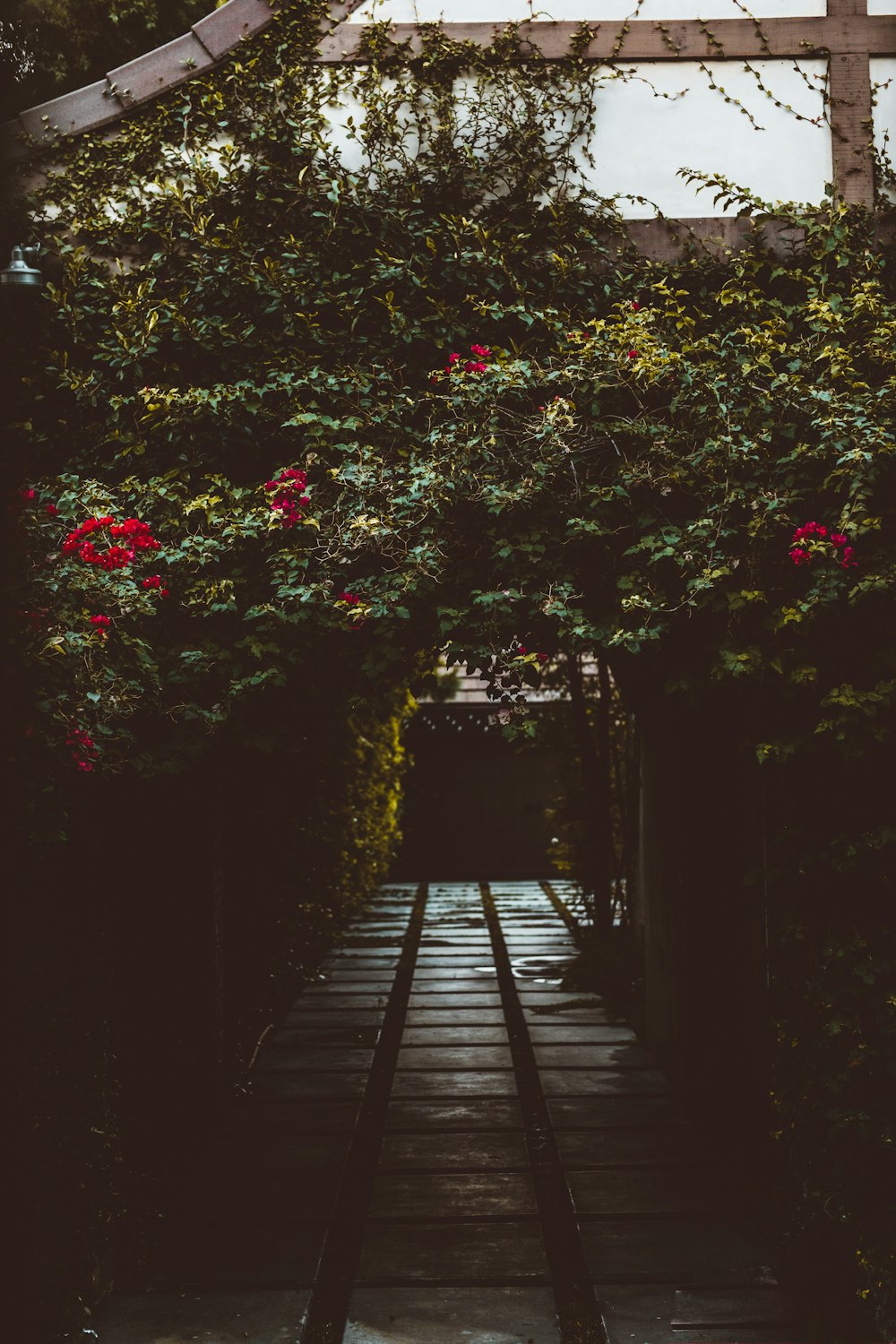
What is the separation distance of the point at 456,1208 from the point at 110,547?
118 inches

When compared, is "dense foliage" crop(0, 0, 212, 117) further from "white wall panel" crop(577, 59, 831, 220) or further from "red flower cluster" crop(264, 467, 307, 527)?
"red flower cluster" crop(264, 467, 307, 527)

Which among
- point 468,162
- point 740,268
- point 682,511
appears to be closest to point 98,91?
point 468,162

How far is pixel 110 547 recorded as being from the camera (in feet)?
13.5

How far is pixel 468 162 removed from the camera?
218 inches

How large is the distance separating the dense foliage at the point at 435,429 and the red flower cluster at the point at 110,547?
2 centimetres

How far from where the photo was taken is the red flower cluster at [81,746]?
348cm

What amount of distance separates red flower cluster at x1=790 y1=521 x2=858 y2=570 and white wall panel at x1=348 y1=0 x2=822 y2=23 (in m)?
3.23

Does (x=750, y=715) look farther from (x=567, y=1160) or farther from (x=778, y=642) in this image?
(x=567, y=1160)

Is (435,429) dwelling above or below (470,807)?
above

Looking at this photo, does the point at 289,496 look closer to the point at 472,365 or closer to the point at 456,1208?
the point at 472,365

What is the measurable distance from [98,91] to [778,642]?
4336 mm

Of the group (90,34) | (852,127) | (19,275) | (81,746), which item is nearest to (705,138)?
(852,127)

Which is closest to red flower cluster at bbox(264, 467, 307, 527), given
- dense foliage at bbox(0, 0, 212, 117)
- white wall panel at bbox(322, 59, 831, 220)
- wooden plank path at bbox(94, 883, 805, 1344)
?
white wall panel at bbox(322, 59, 831, 220)

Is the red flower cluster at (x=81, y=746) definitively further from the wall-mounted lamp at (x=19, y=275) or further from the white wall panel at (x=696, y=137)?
the white wall panel at (x=696, y=137)
